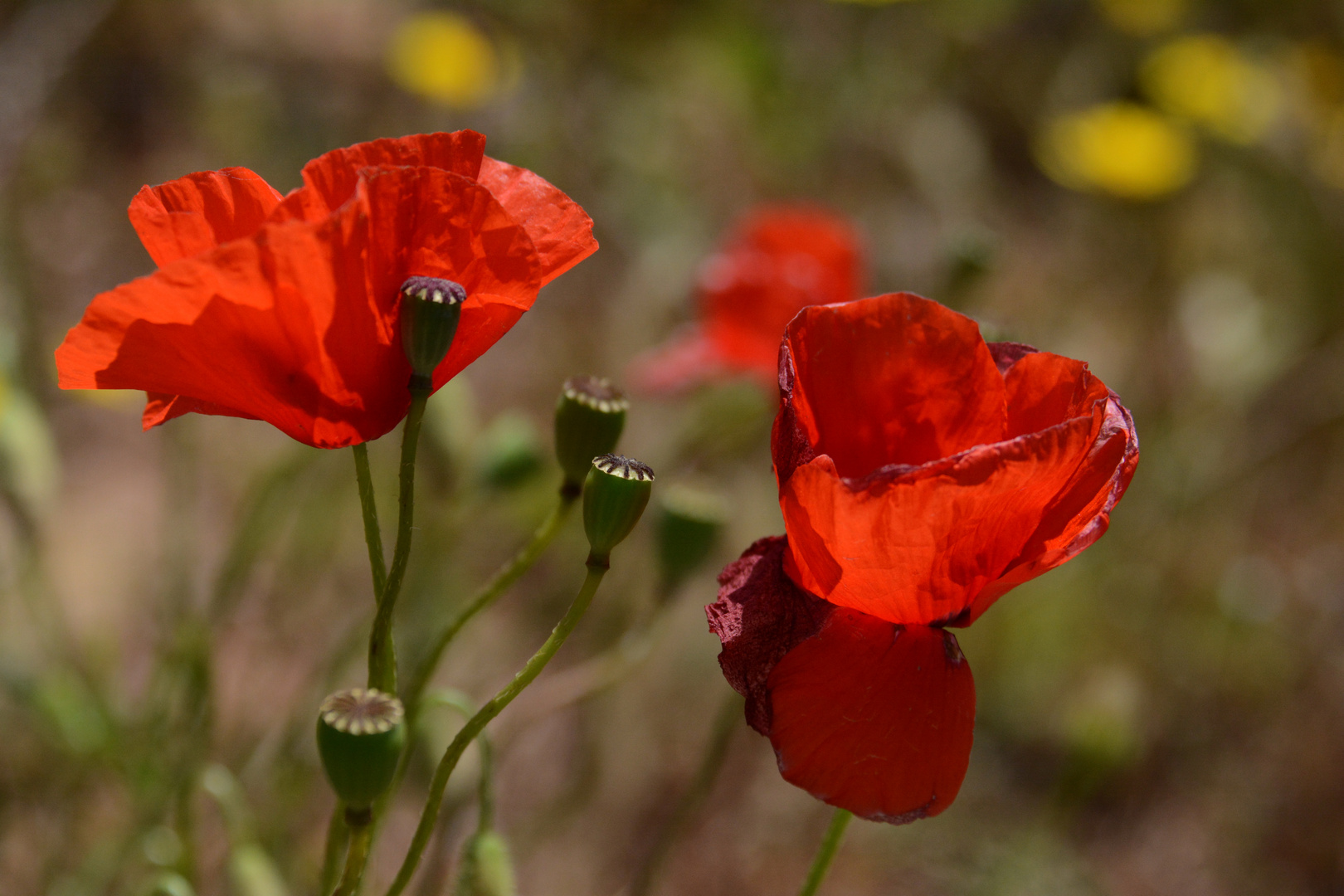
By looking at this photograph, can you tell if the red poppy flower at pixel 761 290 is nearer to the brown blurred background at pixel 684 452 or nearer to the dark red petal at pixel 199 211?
the brown blurred background at pixel 684 452

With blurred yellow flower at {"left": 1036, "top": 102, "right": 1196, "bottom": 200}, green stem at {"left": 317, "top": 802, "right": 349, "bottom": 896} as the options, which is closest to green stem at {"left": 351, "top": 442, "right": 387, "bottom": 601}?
green stem at {"left": 317, "top": 802, "right": 349, "bottom": 896}

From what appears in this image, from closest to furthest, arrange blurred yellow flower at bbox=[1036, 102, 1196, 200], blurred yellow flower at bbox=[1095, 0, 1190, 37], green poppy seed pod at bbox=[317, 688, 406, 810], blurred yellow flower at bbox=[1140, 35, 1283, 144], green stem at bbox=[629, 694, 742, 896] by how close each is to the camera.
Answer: green poppy seed pod at bbox=[317, 688, 406, 810]
green stem at bbox=[629, 694, 742, 896]
blurred yellow flower at bbox=[1036, 102, 1196, 200]
blurred yellow flower at bbox=[1140, 35, 1283, 144]
blurred yellow flower at bbox=[1095, 0, 1190, 37]

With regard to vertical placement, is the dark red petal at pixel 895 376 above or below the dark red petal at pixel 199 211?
below

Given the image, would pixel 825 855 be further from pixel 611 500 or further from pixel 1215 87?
pixel 1215 87

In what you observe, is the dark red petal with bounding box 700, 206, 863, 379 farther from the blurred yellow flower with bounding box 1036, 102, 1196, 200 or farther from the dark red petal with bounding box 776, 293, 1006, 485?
the blurred yellow flower with bounding box 1036, 102, 1196, 200

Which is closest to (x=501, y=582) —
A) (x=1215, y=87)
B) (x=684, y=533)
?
(x=684, y=533)

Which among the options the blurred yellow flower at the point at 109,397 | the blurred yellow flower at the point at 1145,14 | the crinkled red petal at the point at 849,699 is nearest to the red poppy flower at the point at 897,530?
the crinkled red petal at the point at 849,699
